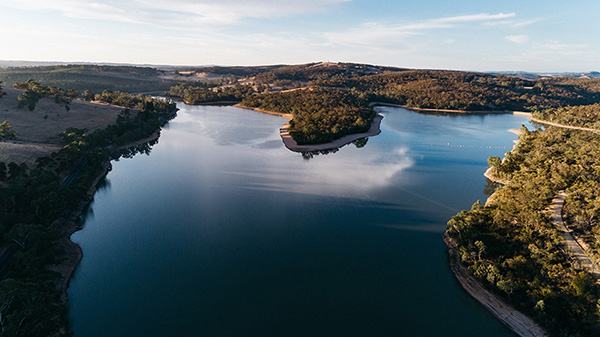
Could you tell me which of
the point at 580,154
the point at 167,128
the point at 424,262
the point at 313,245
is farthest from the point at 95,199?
the point at 580,154

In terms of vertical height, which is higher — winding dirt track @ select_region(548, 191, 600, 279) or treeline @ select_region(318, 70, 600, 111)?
treeline @ select_region(318, 70, 600, 111)

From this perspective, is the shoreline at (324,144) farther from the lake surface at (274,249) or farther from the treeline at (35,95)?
the treeline at (35,95)

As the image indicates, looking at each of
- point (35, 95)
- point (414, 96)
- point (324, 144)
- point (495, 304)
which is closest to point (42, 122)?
point (35, 95)

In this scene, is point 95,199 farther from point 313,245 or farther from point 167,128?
point 167,128

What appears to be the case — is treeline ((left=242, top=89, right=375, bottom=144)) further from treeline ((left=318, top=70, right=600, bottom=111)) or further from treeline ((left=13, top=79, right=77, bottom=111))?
treeline ((left=13, top=79, right=77, bottom=111))

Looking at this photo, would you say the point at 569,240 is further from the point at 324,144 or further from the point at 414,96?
the point at 414,96

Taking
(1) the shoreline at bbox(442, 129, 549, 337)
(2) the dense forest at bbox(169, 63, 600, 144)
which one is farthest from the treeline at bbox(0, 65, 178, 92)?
(1) the shoreline at bbox(442, 129, 549, 337)
